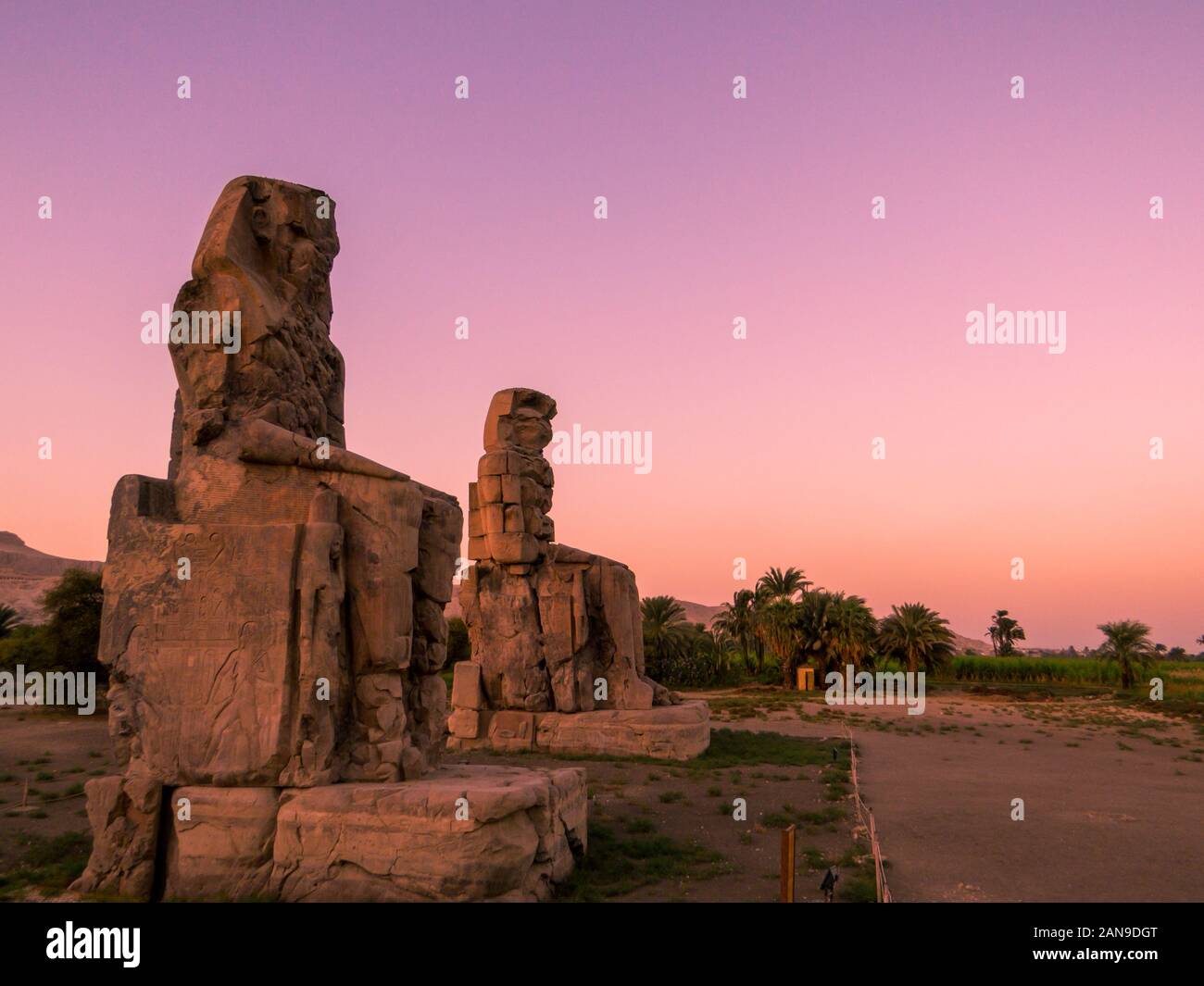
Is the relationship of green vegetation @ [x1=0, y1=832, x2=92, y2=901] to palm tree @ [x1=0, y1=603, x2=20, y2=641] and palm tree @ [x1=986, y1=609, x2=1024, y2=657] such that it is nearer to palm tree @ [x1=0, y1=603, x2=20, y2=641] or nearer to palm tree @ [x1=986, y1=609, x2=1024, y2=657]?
palm tree @ [x1=0, y1=603, x2=20, y2=641]

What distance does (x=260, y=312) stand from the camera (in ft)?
22.4

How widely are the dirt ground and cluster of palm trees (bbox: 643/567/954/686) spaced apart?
13.9 m

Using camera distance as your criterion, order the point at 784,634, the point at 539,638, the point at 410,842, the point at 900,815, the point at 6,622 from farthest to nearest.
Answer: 1. the point at 784,634
2. the point at 6,622
3. the point at 539,638
4. the point at 900,815
5. the point at 410,842

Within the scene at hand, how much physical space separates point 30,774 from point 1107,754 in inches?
692

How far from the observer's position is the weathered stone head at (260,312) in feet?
22.0

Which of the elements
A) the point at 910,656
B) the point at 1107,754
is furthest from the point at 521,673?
the point at 910,656

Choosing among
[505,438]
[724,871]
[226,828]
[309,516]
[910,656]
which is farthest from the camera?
[910,656]

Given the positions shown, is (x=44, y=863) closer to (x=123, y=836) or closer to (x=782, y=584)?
(x=123, y=836)

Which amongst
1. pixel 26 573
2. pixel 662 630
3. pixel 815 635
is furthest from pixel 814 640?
pixel 26 573

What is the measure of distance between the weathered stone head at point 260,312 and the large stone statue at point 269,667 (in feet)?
0.07

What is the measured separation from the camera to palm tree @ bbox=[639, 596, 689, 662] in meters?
32.5

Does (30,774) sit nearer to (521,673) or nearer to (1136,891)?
(521,673)

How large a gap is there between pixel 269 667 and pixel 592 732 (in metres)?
7.80

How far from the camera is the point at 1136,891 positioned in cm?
673
